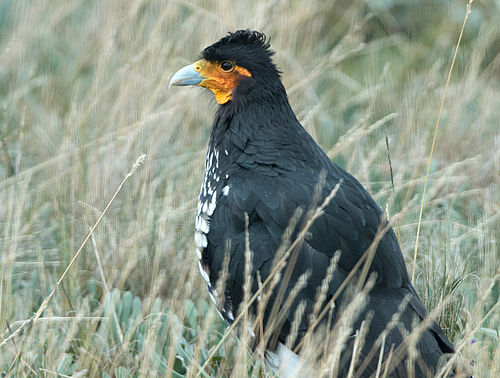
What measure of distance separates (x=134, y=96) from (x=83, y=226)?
1231 mm

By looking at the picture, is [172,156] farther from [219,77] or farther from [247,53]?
[247,53]

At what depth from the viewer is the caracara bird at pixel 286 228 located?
302cm

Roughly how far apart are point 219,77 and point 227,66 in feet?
0.21

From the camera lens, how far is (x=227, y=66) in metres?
3.65

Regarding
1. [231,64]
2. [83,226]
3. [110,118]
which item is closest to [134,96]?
[110,118]

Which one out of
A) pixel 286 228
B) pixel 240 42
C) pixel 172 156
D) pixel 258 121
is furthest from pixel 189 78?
pixel 172 156

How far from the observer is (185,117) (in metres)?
5.25

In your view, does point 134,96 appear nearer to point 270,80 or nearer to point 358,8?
point 270,80

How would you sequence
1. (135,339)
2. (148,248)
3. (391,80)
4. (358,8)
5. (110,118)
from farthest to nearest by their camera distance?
(358,8)
(391,80)
(110,118)
(148,248)
(135,339)

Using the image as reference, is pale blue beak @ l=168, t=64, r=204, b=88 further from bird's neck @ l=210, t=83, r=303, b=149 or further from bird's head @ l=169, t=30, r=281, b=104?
bird's neck @ l=210, t=83, r=303, b=149

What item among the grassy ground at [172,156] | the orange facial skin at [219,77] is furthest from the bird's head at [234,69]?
the grassy ground at [172,156]

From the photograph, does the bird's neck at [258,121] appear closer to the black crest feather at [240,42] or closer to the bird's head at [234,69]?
the bird's head at [234,69]

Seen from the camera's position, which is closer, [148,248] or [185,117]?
[148,248]

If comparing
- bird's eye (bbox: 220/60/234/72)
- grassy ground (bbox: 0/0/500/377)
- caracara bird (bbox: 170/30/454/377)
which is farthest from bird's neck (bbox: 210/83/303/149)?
grassy ground (bbox: 0/0/500/377)
